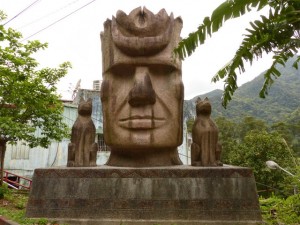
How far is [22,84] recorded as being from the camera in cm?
965

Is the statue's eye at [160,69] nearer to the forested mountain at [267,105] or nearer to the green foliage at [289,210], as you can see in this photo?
the green foliage at [289,210]

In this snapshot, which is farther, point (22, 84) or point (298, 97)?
point (298, 97)

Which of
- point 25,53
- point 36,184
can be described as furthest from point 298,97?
point 36,184

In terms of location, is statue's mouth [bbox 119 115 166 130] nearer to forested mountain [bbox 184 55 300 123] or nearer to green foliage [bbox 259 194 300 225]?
green foliage [bbox 259 194 300 225]

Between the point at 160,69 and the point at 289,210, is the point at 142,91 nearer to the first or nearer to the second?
the point at 160,69

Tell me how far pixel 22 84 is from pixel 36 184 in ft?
16.6

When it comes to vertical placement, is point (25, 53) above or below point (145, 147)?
above

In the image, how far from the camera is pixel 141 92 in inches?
224

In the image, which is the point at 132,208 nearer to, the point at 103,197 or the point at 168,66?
the point at 103,197

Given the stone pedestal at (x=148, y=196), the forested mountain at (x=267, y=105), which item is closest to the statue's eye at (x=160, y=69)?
the stone pedestal at (x=148, y=196)

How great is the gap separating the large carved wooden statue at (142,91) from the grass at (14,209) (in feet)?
5.94

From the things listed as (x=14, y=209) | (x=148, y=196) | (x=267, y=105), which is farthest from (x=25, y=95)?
(x=267, y=105)

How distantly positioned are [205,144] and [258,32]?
10.7 feet

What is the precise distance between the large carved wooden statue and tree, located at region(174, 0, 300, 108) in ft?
9.35
